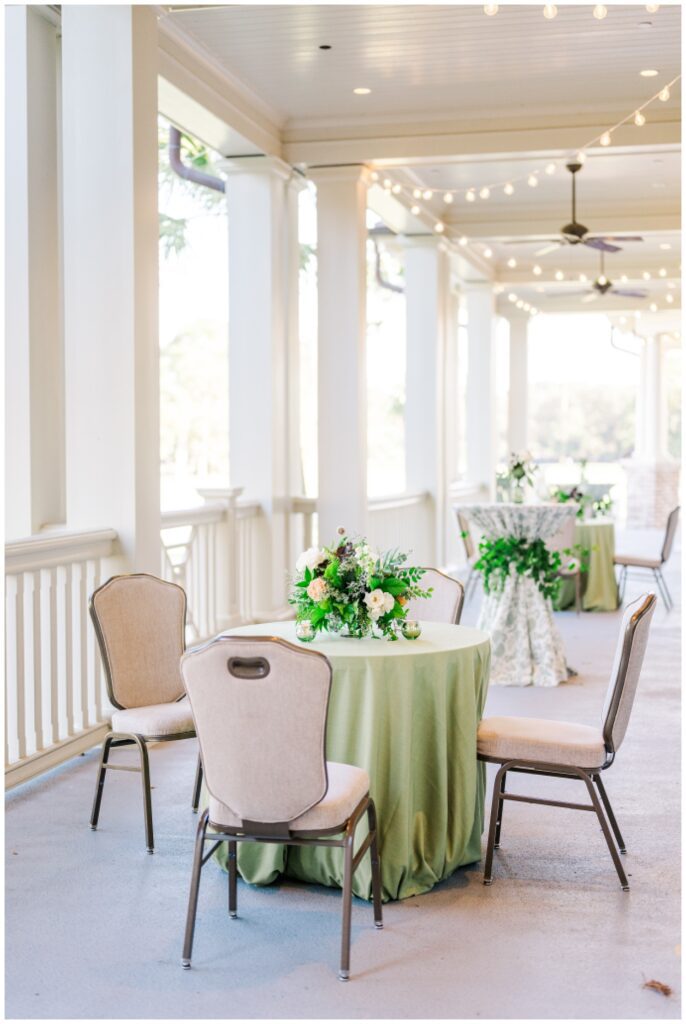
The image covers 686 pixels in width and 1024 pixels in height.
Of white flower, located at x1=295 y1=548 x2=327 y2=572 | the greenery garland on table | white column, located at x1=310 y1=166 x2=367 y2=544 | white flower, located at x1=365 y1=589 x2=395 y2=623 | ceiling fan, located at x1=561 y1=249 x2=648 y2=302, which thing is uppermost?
ceiling fan, located at x1=561 y1=249 x2=648 y2=302

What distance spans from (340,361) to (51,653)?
4251 mm

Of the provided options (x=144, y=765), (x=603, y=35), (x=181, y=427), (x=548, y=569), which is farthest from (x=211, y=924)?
(x=181, y=427)

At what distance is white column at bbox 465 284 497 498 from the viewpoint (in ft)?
48.2

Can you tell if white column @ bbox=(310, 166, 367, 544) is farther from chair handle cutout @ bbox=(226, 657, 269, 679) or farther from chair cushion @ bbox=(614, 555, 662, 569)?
chair handle cutout @ bbox=(226, 657, 269, 679)

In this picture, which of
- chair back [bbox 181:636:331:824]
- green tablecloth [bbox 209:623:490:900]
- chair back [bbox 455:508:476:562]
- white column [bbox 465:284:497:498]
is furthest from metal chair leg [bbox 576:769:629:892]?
white column [bbox 465:284:497:498]

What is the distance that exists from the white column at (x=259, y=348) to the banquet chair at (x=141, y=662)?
3.69 m

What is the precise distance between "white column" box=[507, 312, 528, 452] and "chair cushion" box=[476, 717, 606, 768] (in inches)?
538

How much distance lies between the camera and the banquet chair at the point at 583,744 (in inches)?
147

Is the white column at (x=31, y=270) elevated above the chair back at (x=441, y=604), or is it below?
above

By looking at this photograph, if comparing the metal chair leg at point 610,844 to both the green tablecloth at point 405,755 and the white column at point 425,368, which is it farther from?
the white column at point 425,368

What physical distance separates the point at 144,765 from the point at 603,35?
15.8 ft

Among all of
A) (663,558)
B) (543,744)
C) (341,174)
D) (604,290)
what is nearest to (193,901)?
(543,744)

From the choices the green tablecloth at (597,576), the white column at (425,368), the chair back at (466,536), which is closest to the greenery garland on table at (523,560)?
the chair back at (466,536)

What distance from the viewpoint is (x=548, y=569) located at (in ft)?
23.4
